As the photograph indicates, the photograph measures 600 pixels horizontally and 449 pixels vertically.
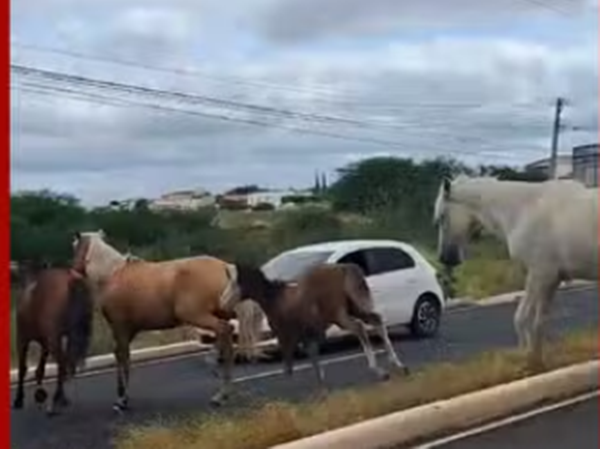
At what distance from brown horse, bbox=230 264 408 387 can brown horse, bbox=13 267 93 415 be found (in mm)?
1713

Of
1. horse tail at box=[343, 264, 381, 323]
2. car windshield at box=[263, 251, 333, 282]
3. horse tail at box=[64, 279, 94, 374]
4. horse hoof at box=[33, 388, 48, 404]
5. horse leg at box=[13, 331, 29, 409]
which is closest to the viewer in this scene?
horse tail at box=[64, 279, 94, 374]

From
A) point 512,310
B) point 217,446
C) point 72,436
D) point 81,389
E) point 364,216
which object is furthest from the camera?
point 364,216

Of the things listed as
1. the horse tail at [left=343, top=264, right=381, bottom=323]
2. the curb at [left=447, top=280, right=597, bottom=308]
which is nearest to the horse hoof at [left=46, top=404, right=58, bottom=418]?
the horse tail at [left=343, top=264, right=381, bottom=323]

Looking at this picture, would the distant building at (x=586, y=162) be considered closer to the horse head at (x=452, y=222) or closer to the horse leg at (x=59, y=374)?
the horse head at (x=452, y=222)

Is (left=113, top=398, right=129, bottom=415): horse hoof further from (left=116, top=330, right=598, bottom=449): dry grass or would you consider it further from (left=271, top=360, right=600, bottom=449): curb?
(left=271, top=360, right=600, bottom=449): curb

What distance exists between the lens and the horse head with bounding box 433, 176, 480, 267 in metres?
15.1

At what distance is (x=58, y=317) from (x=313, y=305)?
113 inches

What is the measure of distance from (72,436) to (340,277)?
4.20 metres

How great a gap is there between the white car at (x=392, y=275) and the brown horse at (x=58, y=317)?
18.4ft

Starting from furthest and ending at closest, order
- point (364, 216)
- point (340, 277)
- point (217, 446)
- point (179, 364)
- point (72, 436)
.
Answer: point (364, 216) < point (179, 364) < point (340, 277) < point (72, 436) < point (217, 446)

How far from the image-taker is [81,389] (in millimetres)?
16203

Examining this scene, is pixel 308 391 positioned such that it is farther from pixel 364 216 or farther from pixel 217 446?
pixel 364 216

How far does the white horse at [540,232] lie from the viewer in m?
14.1

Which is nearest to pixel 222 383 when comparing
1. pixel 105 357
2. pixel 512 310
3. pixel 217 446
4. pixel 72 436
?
pixel 72 436
